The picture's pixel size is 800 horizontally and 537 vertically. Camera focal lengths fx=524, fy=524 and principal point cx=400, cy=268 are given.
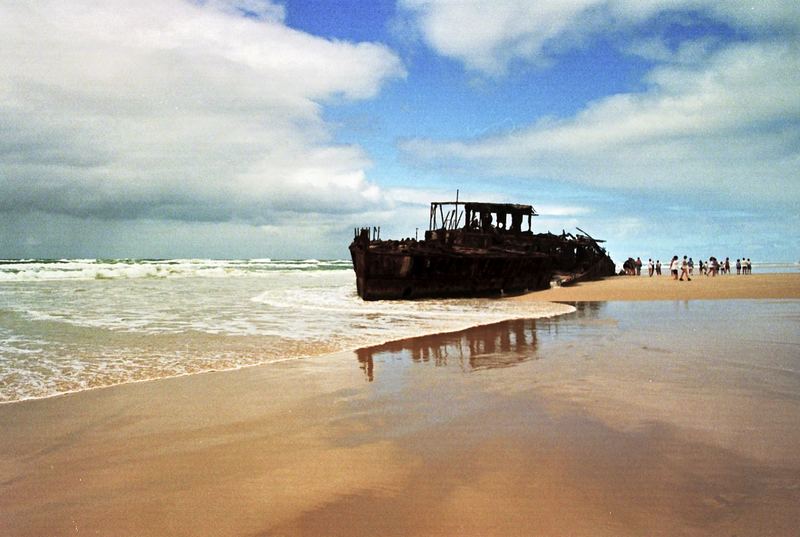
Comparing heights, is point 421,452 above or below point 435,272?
below

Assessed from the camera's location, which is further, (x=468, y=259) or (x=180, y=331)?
(x=468, y=259)

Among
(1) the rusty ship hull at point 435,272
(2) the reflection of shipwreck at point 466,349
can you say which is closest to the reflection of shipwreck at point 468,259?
(1) the rusty ship hull at point 435,272

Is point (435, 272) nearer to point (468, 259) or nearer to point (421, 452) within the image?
point (468, 259)

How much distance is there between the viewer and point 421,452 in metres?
4.00

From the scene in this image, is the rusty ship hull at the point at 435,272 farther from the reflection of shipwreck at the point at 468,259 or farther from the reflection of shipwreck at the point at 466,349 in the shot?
the reflection of shipwreck at the point at 466,349

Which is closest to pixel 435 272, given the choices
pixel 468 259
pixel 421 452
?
pixel 468 259

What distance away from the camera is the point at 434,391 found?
5988 millimetres

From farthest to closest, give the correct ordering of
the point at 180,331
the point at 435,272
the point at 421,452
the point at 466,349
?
1. the point at 435,272
2. the point at 180,331
3. the point at 466,349
4. the point at 421,452

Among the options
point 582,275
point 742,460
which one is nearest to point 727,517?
point 742,460

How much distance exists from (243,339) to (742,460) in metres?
8.27

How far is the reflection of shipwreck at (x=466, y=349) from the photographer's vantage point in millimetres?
7824

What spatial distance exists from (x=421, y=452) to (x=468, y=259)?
18.9m

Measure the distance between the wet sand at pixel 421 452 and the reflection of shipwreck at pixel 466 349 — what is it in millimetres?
380

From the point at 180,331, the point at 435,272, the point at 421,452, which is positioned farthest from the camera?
the point at 435,272
